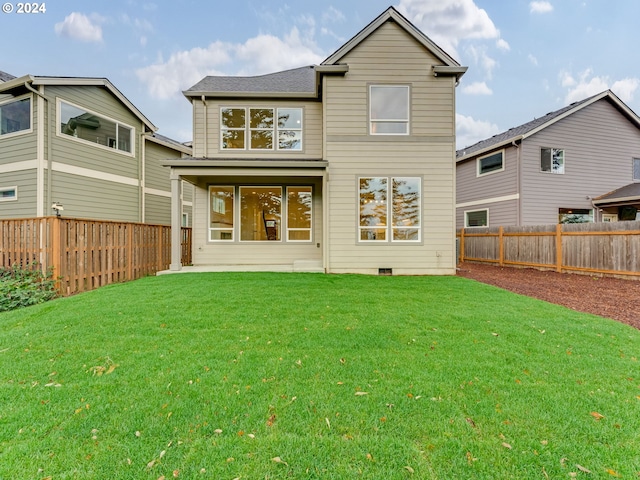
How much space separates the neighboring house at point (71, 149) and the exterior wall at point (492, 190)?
16185 mm

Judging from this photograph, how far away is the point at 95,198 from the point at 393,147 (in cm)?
1063

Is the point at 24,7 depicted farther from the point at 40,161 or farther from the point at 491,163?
the point at 491,163

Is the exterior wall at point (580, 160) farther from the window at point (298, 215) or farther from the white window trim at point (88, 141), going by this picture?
the white window trim at point (88, 141)

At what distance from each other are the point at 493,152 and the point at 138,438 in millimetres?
17219

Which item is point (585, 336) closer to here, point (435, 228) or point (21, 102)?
point (435, 228)

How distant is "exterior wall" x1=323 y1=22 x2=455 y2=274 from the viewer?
28.9 feet

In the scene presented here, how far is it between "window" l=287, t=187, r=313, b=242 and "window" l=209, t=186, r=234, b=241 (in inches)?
79.0

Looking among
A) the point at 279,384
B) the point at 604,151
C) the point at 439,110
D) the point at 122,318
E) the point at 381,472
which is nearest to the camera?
Result: the point at 381,472

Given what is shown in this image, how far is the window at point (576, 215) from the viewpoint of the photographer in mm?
13911

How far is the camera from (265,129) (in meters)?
10.2

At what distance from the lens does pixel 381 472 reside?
1731 millimetres

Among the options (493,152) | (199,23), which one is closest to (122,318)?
(493,152)

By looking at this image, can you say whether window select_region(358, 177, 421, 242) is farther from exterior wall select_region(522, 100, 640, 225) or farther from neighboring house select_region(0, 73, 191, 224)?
neighboring house select_region(0, 73, 191, 224)

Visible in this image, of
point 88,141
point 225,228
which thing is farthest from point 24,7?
point 225,228
